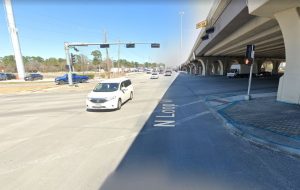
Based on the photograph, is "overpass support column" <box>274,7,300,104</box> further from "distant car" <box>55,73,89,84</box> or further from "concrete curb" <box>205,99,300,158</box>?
"distant car" <box>55,73,89,84</box>

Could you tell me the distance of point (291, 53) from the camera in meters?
11.0

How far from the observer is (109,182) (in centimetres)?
417

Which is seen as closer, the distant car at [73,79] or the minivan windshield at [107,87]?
the minivan windshield at [107,87]

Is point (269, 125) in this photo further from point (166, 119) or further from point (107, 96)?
point (107, 96)

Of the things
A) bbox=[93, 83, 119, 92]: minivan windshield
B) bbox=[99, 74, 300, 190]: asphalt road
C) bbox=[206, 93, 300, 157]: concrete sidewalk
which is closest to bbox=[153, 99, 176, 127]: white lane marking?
bbox=[99, 74, 300, 190]: asphalt road

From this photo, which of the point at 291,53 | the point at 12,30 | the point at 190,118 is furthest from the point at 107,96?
the point at 12,30

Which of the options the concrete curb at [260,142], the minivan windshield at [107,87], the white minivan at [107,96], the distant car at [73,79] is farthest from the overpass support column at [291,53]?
the distant car at [73,79]

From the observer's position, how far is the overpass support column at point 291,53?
1023 centimetres

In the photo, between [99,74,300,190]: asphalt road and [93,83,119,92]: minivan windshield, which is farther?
[93,83,119,92]: minivan windshield

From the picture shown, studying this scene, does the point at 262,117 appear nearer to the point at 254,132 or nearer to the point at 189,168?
the point at 254,132

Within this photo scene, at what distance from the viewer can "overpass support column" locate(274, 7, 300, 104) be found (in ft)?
33.6

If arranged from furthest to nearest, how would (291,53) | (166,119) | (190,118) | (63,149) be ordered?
(291,53) < (190,118) < (166,119) < (63,149)

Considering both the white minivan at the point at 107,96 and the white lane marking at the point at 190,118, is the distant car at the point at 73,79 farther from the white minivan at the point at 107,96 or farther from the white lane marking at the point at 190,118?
the white lane marking at the point at 190,118

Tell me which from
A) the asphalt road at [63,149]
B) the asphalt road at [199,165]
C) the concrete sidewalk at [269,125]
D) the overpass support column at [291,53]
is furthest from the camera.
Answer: the overpass support column at [291,53]
